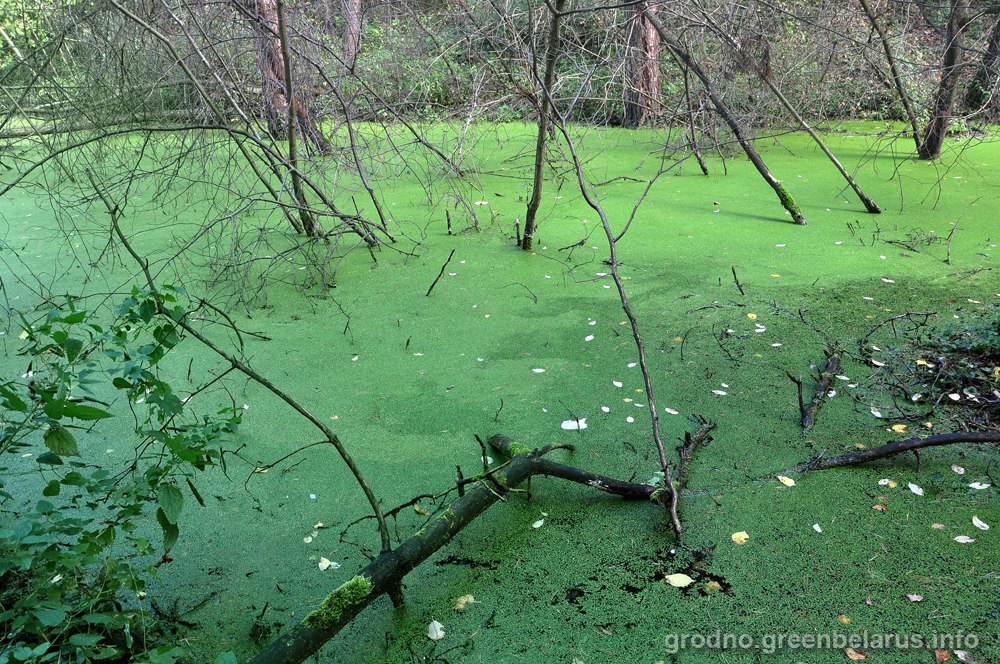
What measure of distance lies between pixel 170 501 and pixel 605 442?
134 cm

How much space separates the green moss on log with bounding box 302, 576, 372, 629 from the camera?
1579 mm

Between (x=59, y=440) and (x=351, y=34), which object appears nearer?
(x=59, y=440)

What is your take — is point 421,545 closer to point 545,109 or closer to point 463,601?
point 463,601

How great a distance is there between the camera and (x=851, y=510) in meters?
2.04

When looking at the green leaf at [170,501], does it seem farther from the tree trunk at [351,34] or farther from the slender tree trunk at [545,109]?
the tree trunk at [351,34]

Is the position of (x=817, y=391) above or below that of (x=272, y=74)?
below

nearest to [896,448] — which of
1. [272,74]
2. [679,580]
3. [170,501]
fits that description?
[679,580]

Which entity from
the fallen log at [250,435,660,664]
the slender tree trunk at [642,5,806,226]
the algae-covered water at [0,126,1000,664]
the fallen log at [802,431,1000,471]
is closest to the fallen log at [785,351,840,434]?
the algae-covered water at [0,126,1000,664]

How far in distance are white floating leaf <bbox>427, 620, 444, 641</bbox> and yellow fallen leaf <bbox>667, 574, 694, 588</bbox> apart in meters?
0.55

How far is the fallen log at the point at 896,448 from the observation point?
203 centimetres

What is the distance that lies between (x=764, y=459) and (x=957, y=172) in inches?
169

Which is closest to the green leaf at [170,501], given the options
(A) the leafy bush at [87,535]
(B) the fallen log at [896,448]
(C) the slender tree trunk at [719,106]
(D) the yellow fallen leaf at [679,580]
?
Answer: (A) the leafy bush at [87,535]

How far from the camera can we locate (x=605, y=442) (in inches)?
95.7

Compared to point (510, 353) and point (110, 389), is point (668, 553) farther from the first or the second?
point (110, 389)
